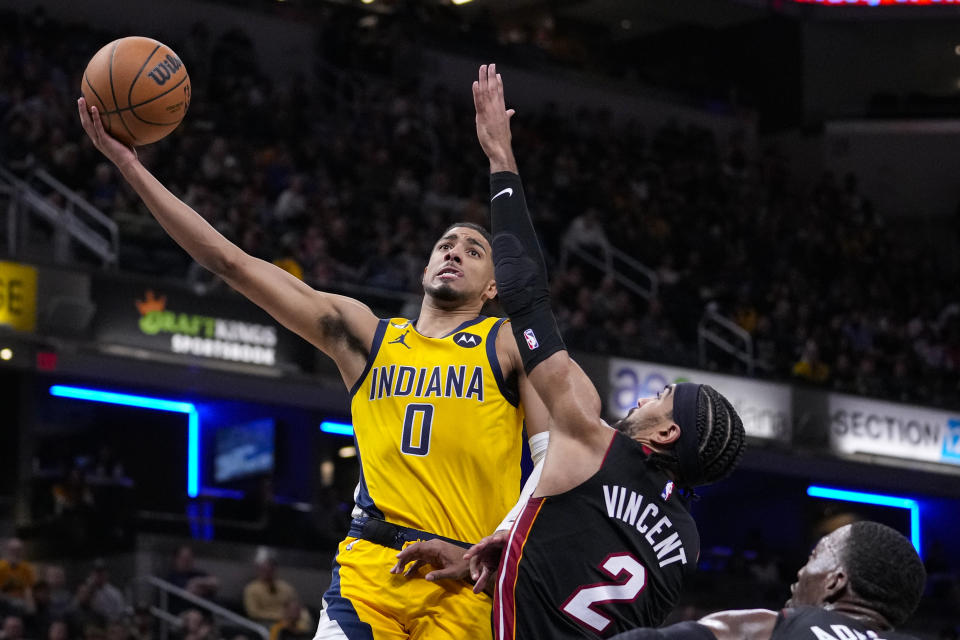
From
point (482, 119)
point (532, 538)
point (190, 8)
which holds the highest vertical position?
point (190, 8)

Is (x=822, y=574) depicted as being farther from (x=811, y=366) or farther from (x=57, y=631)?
(x=811, y=366)

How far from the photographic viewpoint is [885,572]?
3.21 meters

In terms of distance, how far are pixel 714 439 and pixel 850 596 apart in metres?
0.88

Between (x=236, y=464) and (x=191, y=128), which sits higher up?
(x=191, y=128)

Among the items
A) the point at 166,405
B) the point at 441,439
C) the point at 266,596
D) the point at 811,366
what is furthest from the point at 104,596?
the point at 811,366

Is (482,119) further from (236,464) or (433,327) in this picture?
(236,464)

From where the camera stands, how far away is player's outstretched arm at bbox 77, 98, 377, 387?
517cm

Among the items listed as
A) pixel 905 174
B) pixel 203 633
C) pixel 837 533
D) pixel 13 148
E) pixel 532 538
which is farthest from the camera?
pixel 905 174

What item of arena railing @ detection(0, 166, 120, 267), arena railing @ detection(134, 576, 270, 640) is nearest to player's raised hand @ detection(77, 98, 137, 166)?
arena railing @ detection(134, 576, 270, 640)

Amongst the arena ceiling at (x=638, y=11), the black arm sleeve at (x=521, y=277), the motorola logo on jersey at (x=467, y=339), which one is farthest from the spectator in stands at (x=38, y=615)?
the arena ceiling at (x=638, y=11)

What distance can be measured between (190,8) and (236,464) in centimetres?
763

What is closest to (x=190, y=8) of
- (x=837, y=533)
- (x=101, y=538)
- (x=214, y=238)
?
(x=101, y=538)

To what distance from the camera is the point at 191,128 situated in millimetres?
20297

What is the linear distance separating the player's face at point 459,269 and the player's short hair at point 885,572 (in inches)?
93.1
